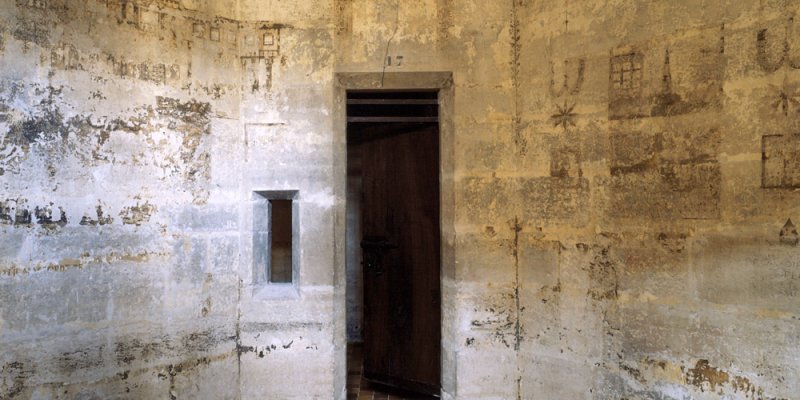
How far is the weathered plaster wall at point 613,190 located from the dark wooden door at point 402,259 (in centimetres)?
52

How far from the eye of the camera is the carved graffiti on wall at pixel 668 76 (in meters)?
2.33

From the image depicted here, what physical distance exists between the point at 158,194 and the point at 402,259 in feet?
5.82

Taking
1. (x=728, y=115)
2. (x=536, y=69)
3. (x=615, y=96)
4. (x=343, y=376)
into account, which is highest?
(x=536, y=69)

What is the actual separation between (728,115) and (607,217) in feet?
2.47

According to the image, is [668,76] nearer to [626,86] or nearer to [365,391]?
[626,86]

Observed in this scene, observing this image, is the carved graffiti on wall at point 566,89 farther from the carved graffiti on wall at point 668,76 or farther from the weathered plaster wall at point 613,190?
the carved graffiti on wall at point 668,76

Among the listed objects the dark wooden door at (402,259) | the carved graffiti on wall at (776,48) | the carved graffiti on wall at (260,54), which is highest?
the carved graffiti on wall at (260,54)

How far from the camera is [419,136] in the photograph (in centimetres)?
359

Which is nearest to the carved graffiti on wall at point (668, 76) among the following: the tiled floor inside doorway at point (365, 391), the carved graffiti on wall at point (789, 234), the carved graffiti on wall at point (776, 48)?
the carved graffiti on wall at point (776, 48)

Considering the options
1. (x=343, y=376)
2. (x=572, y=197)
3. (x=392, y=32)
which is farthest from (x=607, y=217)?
(x=343, y=376)

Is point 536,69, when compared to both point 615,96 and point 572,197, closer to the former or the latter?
point 615,96

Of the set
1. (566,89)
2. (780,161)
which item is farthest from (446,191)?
(780,161)

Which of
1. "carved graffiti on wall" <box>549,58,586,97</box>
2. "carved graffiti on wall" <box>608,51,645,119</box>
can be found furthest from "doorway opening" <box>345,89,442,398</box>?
"carved graffiti on wall" <box>608,51,645,119</box>

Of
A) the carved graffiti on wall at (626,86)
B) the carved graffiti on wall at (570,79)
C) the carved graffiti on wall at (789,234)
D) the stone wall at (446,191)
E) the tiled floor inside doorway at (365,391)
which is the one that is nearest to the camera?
the carved graffiti on wall at (789,234)
